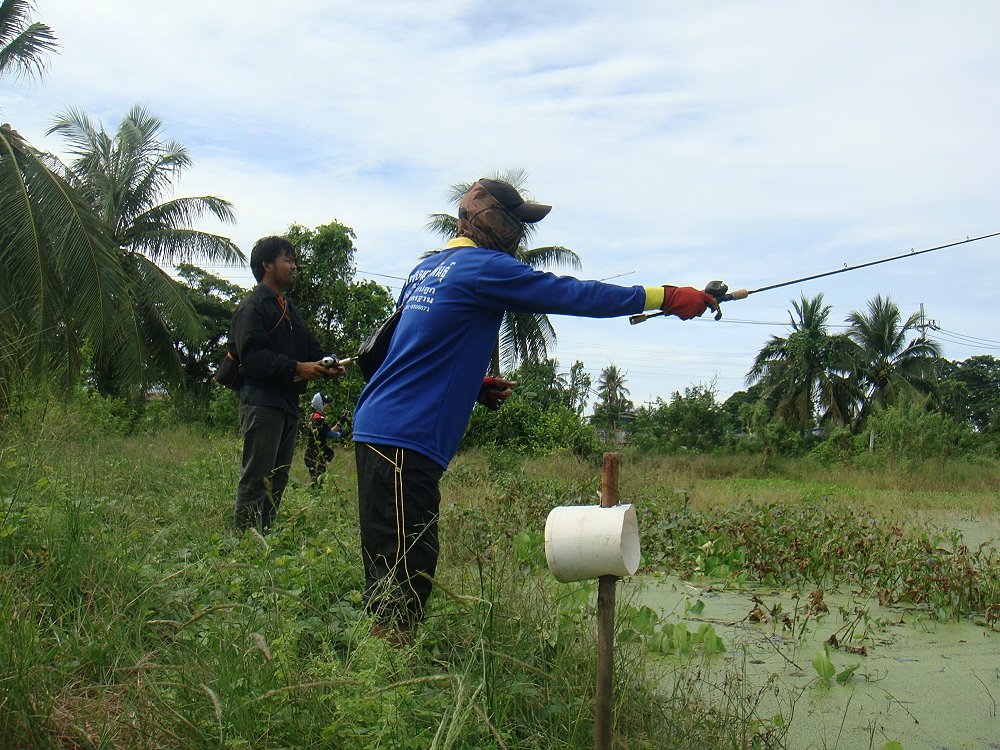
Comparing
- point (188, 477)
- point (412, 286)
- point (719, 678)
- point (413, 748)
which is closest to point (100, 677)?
point (413, 748)

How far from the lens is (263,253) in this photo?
192 inches

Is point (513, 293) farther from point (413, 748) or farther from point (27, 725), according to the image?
point (27, 725)

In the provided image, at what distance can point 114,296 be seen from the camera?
30.2 feet

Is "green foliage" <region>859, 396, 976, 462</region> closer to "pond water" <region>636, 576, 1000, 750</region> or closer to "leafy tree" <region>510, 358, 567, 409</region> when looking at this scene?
"leafy tree" <region>510, 358, 567, 409</region>

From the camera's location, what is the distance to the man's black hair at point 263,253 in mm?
4883

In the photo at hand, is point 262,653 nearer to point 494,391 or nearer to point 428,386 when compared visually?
point 428,386

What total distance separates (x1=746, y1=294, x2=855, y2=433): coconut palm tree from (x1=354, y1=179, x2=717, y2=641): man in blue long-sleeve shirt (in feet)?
118

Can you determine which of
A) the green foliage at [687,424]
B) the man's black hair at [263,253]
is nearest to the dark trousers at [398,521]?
the man's black hair at [263,253]

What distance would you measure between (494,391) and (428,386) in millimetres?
594

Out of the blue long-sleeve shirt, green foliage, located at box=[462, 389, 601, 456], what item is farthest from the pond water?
green foliage, located at box=[462, 389, 601, 456]

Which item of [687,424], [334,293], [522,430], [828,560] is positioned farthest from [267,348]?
[687,424]

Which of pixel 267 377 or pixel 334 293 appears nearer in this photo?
pixel 267 377

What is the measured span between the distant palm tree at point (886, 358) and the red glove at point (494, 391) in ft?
120

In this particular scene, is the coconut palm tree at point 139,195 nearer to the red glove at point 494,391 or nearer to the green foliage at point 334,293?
the green foliage at point 334,293
